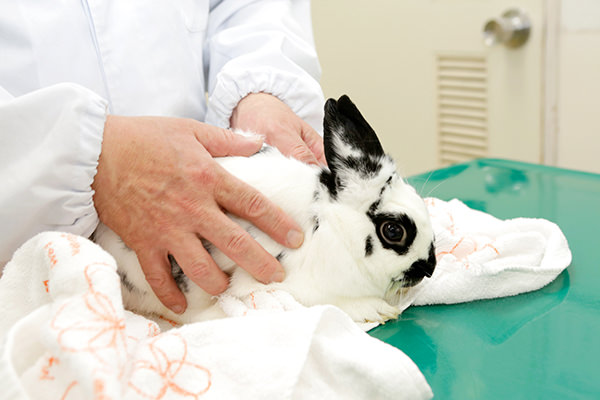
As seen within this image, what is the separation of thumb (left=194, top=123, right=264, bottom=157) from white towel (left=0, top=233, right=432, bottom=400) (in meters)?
0.27

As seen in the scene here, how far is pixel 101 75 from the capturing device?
3.47 ft

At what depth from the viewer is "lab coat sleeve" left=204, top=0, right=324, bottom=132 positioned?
117cm

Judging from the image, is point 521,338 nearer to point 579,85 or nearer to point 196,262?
point 196,262

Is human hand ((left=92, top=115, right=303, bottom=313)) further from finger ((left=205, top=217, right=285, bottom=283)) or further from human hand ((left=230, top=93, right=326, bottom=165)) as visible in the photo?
human hand ((left=230, top=93, right=326, bottom=165))

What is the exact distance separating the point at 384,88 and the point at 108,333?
252cm

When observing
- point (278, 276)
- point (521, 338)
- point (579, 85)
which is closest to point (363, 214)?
point (278, 276)

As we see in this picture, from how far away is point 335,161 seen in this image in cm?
84

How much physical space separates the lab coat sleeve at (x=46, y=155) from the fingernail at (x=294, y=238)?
289mm

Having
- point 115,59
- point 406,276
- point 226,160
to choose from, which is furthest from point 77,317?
point 115,59

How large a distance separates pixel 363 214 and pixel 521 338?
281 mm

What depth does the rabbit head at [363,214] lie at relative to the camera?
32.7 inches

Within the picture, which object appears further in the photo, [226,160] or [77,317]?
[226,160]

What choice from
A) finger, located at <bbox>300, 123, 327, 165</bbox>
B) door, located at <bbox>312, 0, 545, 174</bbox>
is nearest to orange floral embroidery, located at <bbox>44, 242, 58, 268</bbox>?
finger, located at <bbox>300, 123, 327, 165</bbox>

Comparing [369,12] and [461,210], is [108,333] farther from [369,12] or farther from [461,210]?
[369,12]
